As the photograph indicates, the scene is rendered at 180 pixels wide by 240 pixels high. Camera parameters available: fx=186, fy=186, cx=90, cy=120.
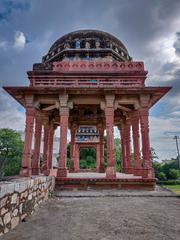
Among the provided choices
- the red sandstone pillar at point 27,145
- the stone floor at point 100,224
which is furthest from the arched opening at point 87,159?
the stone floor at point 100,224

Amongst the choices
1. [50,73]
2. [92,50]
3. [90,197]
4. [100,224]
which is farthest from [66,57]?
[100,224]

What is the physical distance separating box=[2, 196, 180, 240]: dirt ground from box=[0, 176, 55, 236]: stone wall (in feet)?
0.53

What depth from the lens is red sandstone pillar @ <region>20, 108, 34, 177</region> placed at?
31.6 feet

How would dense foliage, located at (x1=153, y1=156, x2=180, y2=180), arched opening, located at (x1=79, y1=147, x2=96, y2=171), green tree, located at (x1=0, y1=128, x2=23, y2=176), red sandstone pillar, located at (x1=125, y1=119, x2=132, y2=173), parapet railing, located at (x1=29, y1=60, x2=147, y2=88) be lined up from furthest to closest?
dense foliage, located at (x1=153, y1=156, x2=180, y2=180) → arched opening, located at (x1=79, y1=147, x2=96, y2=171) → green tree, located at (x1=0, y1=128, x2=23, y2=176) → red sandstone pillar, located at (x1=125, y1=119, x2=132, y2=173) → parapet railing, located at (x1=29, y1=60, x2=147, y2=88)

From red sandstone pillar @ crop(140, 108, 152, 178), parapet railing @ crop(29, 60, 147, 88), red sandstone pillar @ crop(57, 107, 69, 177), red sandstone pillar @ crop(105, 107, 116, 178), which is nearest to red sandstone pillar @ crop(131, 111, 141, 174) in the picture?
red sandstone pillar @ crop(140, 108, 152, 178)

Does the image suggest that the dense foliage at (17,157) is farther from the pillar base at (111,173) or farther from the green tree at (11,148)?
the pillar base at (111,173)

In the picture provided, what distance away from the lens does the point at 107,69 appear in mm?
12766

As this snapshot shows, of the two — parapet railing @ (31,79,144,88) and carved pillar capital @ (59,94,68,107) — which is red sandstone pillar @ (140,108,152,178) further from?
carved pillar capital @ (59,94,68,107)

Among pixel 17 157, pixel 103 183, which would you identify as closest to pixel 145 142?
pixel 103 183

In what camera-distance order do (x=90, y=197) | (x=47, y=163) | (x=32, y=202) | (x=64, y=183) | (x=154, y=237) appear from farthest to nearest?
(x=47, y=163) → (x=64, y=183) → (x=90, y=197) → (x=32, y=202) → (x=154, y=237)

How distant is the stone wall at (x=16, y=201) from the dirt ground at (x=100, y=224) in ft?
0.53

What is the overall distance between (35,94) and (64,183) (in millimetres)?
5223

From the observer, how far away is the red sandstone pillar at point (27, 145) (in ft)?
31.6

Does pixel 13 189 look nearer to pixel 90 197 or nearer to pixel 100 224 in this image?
pixel 100 224
